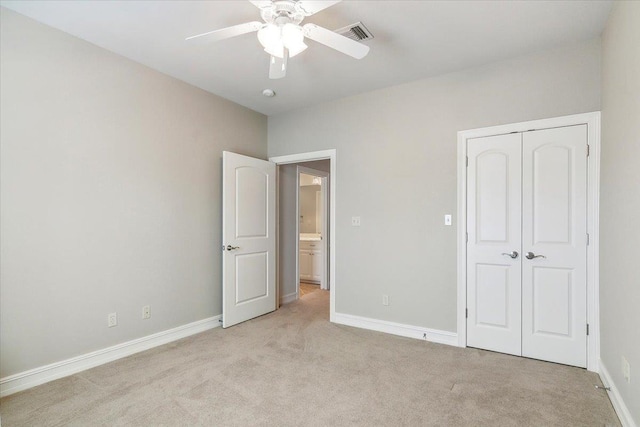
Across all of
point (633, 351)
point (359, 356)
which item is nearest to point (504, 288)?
point (633, 351)

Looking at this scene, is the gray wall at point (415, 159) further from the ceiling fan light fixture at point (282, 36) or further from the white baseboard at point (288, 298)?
the ceiling fan light fixture at point (282, 36)

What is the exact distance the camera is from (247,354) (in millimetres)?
2924

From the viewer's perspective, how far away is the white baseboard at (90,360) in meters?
2.27

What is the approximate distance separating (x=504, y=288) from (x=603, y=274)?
0.71 metres

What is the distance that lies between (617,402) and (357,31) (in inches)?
117

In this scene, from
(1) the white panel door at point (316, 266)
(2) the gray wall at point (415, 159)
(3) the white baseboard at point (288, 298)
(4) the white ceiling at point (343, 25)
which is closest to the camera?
(4) the white ceiling at point (343, 25)

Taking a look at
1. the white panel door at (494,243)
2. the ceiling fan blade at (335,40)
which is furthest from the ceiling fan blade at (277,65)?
the white panel door at (494,243)

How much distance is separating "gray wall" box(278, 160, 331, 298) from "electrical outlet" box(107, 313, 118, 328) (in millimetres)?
2215

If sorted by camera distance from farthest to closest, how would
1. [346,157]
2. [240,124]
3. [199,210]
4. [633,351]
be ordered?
[240,124]
[346,157]
[199,210]
[633,351]

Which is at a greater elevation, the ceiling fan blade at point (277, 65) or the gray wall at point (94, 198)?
the ceiling fan blade at point (277, 65)

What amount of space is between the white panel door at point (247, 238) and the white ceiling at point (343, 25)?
1.06 meters

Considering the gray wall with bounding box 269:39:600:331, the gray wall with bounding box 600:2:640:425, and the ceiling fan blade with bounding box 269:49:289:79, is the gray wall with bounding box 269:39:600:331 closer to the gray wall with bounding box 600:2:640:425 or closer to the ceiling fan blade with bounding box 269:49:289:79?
the gray wall with bounding box 600:2:640:425

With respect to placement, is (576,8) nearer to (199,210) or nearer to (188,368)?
(199,210)

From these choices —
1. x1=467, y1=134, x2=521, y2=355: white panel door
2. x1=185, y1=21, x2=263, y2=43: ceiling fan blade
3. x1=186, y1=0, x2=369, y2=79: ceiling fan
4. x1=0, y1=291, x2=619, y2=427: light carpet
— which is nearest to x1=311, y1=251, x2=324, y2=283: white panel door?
x1=0, y1=291, x2=619, y2=427: light carpet
